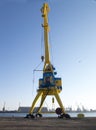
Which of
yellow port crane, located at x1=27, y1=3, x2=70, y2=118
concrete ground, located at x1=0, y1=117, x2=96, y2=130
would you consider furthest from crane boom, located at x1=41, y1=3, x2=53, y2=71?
concrete ground, located at x1=0, y1=117, x2=96, y2=130

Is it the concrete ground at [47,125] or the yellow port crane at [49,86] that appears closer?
the concrete ground at [47,125]

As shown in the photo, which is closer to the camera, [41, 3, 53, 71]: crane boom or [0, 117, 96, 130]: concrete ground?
[0, 117, 96, 130]: concrete ground

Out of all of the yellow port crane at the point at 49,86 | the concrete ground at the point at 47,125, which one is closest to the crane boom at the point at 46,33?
the yellow port crane at the point at 49,86

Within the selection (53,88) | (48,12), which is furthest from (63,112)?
(48,12)

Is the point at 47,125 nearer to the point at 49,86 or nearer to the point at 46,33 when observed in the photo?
the point at 49,86

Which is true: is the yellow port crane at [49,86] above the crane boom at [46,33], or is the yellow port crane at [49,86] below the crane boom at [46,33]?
below

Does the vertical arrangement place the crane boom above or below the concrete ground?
above

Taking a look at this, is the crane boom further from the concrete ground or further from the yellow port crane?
the concrete ground

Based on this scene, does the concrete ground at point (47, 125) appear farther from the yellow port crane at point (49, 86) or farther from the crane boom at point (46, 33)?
the crane boom at point (46, 33)

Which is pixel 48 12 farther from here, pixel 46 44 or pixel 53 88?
pixel 53 88

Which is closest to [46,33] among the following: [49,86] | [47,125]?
[49,86]

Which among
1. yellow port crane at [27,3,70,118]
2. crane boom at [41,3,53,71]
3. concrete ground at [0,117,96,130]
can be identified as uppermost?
crane boom at [41,3,53,71]

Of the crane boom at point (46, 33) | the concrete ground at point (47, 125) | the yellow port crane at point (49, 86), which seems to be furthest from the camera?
the crane boom at point (46, 33)

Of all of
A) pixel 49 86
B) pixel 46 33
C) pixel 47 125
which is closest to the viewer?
pixel 47 125
